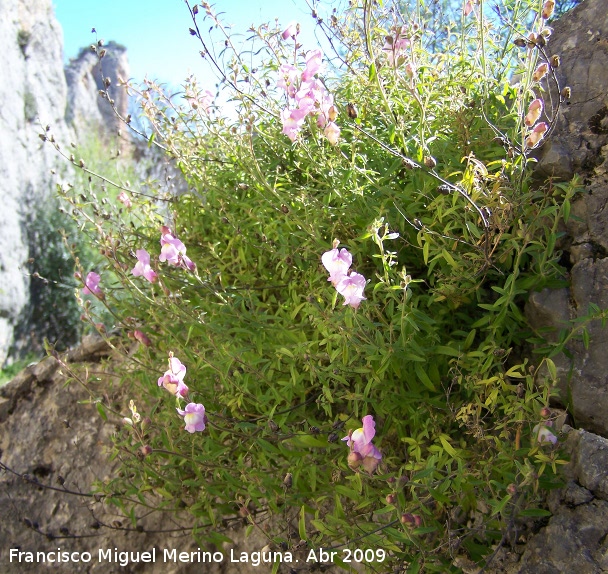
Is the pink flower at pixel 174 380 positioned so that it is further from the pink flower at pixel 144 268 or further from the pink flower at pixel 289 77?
the pink flower at pixel 289 77

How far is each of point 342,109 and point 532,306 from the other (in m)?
1.05

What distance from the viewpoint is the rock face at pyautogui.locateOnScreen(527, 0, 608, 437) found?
6.64 ft

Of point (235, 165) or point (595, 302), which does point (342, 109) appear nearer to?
point (235, 165)

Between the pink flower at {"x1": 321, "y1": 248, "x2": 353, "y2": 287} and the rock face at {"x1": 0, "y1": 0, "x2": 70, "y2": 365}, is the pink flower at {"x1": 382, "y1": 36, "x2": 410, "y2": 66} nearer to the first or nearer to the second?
the pink flower at {"x1": 321, "y1": 248, "x2": 353, "y2": 287}

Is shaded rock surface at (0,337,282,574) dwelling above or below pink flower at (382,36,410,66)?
below

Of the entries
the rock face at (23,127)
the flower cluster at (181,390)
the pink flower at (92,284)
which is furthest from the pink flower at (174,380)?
the rock face at (23,127)

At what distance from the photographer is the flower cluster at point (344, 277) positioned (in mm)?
1801

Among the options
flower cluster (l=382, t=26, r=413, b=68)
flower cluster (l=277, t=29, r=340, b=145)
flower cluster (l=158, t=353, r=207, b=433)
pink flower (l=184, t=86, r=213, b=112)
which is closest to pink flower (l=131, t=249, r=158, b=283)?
flower cluster (l=158, t=353, r=207, b=433)

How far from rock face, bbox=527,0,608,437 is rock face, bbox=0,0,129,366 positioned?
7.72 metres

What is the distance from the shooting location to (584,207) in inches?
86.7

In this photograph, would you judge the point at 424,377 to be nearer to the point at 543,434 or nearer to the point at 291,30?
the point at 543,434

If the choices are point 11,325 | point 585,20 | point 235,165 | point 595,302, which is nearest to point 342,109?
point 235,165

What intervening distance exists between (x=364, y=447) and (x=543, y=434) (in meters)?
0.51

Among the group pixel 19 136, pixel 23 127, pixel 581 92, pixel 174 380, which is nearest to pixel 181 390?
pixel 174 380
